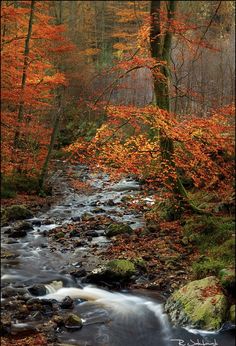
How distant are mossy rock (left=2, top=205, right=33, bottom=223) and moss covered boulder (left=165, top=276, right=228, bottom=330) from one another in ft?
24.9

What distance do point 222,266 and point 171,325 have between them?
64.3 inches

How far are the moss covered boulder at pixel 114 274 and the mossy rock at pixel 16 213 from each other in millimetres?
5547

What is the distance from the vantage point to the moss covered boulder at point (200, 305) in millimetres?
6594

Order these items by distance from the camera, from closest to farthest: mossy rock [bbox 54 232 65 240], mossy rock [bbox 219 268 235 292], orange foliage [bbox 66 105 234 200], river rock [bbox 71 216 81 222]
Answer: mossy rock [bbox 219 268 235 292] < orange foliage [bbox 66 105 234 200] < mossy rock [bbox 54 232 65 240] < river rock [bbox 71 216 81 222]

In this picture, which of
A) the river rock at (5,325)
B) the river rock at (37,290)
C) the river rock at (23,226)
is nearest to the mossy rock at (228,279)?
the river rock at (37,290)

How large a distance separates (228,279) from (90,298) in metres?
2.82

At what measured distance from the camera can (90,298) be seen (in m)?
8.10

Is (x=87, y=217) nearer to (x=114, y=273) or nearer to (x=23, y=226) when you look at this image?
(x=23, y=226)

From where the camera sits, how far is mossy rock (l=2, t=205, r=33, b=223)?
13.4 meters

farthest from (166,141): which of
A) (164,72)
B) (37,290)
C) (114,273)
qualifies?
(37,290)

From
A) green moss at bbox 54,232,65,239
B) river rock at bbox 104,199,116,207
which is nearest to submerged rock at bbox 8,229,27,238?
green moss at bbox 54,232,65,239

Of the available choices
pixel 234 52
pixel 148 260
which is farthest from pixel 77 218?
pixel 234 52

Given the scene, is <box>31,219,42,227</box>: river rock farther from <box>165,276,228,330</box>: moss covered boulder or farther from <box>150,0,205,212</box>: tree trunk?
<box>165,276,228,330</box>: moss covered boulder

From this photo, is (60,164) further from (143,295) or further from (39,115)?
(143,295)
